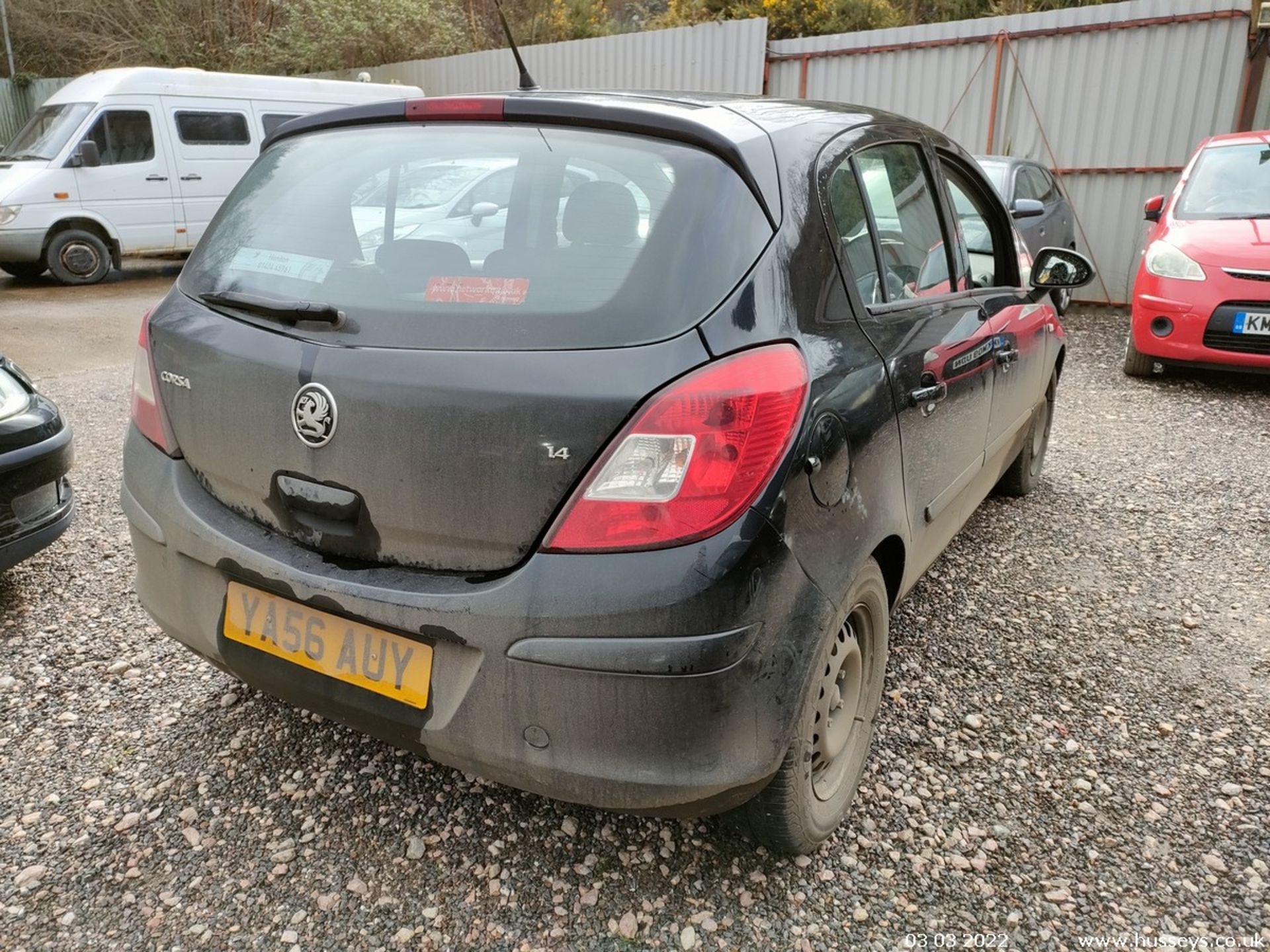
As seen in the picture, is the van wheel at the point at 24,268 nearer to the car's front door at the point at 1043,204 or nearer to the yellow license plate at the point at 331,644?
the car's front door at the point at 1043,204

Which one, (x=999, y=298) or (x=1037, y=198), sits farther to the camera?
(x=1037, y=198)

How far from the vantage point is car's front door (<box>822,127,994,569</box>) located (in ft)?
7.25

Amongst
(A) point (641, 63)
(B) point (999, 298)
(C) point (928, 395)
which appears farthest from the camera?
(A) point (641, 63)

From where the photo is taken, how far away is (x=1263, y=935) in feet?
6.35

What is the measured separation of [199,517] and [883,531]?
58.5 inches

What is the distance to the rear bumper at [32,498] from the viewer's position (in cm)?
289

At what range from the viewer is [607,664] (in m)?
1.62

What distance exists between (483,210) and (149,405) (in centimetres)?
90

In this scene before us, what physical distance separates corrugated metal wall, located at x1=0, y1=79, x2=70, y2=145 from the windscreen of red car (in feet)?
67.5

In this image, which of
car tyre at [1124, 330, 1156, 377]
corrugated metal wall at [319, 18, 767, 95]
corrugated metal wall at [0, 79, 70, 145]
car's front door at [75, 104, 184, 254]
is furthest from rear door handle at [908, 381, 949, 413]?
corrugated metal wall at [0, 79, 70, 145]

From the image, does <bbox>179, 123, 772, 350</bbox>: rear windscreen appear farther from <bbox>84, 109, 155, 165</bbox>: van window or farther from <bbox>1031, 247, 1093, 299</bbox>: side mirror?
<bbox>84, 109, 155, 165</bbox>: van window

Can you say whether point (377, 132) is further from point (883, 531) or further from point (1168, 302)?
point (1168, 302)

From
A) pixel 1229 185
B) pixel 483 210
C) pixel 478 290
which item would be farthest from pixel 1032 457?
pixel 1229 185

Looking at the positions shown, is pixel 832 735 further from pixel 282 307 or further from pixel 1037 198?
pixel 1037 198
